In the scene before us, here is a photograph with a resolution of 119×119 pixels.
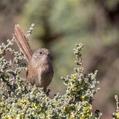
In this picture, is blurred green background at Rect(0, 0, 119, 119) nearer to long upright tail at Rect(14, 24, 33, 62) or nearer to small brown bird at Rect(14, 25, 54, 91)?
small brown bird at Rect(14, 25, 54, 91)

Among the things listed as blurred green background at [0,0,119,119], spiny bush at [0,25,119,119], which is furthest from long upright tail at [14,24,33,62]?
blurred green background at [0,0,119,119]

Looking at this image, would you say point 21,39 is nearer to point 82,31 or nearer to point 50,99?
point 50,99

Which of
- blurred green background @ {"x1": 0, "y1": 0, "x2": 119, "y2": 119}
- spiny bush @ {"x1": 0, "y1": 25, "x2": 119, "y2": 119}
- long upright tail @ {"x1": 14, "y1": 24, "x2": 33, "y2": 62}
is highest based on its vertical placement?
blurred green background @ {"x1": 0, "y1": 0, "x2": 119, "y2": 119}

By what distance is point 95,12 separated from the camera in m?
8.87

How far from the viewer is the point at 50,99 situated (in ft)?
11.1

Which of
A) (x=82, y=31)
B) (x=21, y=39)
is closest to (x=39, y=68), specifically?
(x=21, y=39)

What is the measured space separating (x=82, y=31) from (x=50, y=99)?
5.37 meters

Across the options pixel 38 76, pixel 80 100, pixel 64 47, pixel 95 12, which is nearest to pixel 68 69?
pixel 64 47

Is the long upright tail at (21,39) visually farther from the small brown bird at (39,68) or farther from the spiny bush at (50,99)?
the spiny bush at (50,99)

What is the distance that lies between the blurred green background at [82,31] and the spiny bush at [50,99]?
15.8 ft

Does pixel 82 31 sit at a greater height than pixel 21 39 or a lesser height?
greater

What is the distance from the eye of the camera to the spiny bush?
321 centimetres

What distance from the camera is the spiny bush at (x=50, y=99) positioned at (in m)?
3.21

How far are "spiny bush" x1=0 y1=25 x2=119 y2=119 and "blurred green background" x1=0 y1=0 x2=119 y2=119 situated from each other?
4822 millimetres
